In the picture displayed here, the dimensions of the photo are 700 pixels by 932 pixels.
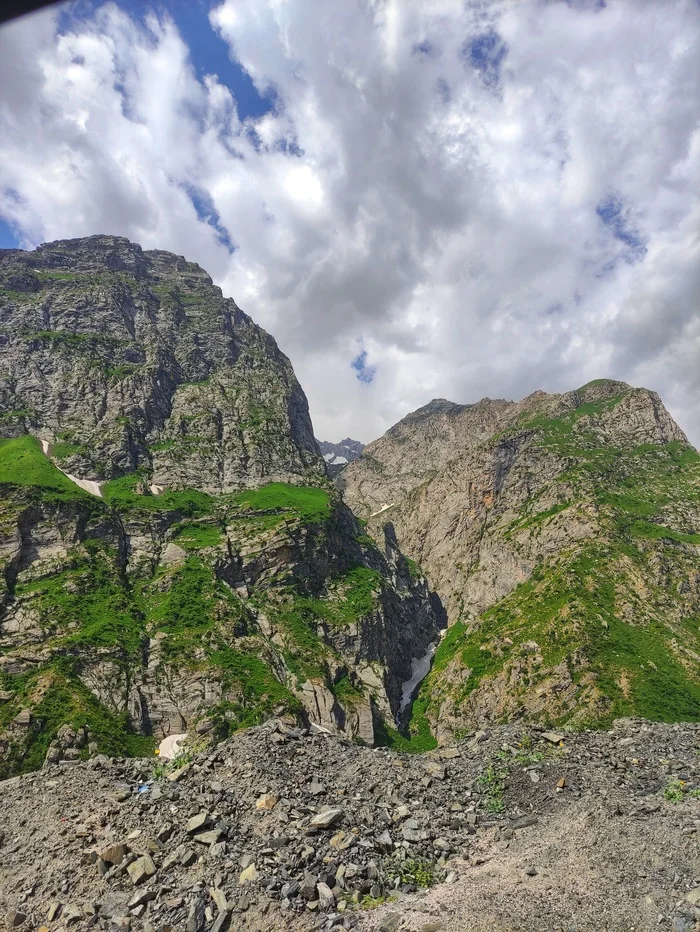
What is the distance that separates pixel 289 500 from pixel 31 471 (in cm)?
8285

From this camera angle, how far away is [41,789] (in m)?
28.0

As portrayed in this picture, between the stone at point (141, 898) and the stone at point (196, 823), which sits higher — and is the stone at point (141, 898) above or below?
below

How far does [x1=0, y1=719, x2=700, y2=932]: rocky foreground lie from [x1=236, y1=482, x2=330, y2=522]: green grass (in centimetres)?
13847

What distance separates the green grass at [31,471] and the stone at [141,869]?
142658 mm

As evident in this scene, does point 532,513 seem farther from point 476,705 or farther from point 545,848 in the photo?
point 545,848

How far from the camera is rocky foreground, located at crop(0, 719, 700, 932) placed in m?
16.6

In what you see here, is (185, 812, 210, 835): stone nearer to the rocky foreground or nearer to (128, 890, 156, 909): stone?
the rocky foreground

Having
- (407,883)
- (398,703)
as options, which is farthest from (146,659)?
(407,883)

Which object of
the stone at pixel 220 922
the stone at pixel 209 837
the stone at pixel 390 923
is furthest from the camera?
the stone at pixel 209 837

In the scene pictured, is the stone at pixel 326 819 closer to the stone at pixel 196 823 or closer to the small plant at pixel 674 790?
the stone at pixel 196 823

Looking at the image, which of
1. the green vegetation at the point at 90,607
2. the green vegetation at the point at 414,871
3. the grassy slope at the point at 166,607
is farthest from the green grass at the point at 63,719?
the green vegetation at the point at 414,871

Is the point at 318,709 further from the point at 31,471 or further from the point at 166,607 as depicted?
the point at 31,471

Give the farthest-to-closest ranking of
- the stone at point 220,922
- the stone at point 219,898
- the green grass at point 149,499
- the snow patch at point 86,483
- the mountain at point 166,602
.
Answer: the snow patch at point 86,483 → the green grass at point 149,499 → the mountain at point 166,602 → the stone at point 219,898 → the stone at point 220,922

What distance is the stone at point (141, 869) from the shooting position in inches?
779
